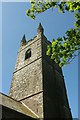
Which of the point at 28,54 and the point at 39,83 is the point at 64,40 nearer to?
the point at 39,83

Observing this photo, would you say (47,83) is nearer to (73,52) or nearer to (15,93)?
(15,93)

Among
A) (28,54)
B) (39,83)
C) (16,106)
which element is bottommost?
(16,106)

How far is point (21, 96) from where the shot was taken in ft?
58.2

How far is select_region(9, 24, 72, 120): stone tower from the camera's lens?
1551 centimetres

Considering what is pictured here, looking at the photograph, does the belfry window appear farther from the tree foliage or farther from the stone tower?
the tree foliage

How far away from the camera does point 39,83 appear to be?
16844 millimetres

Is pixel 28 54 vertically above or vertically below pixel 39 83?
above

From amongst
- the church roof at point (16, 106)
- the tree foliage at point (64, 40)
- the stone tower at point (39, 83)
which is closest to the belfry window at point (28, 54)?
the stone tower at point (39, 83)

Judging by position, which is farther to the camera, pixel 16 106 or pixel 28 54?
pixel 28 54

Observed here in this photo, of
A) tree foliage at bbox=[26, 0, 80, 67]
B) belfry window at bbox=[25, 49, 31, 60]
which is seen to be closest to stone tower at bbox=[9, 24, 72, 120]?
belfry window at bbox=[25, 49, 31, 60]

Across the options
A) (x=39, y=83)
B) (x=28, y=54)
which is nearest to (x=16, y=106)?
(x=39, y=83)

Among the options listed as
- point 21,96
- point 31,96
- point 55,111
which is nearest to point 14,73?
point 21,96

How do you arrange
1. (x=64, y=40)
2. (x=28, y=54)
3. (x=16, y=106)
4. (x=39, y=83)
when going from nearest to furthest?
(x=64, y=40) → (x=16, y=106) → (x=39, y=83) → (x=28, y=54)

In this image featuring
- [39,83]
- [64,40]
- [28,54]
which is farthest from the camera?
[28,54]
